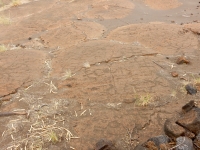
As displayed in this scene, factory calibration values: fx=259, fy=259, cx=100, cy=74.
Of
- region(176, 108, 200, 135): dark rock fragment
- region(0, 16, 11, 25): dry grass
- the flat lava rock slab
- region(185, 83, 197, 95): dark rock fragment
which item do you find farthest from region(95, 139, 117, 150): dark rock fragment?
region(0, 16, 11, 25): dry grass

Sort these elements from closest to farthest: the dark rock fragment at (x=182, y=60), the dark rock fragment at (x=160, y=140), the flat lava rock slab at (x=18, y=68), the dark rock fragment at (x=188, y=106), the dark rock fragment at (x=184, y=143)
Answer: the dark rock fragment at (x=184, y=143), the dark rock fragment at (x=160, y=140), the dark rock fragment at (x=188, y=106), the flat lava rock slab at (x=18, y=68), the dark rock fragment at (x=182, y=60)

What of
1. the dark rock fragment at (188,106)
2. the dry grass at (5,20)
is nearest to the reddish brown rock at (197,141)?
the dark rock fragment at (188,106)

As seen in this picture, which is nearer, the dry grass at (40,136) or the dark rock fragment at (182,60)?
the dry grass at (40,136)

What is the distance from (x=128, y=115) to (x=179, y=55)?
1.49 m

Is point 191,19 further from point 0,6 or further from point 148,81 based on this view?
point 0,6

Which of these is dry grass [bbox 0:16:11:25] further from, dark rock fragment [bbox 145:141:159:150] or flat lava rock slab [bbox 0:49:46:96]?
dark rock fragment [bbox 145:141:159:150]

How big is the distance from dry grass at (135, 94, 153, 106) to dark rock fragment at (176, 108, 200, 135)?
52 cm

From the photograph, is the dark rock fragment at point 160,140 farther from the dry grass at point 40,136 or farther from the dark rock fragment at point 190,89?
the dark rock fragment at point 190,89

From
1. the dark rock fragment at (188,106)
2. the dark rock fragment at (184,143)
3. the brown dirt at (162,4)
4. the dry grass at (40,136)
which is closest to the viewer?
the dark rock fragment at (184,143)

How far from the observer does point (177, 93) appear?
9.24ft

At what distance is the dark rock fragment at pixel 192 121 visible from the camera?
2.07 metres

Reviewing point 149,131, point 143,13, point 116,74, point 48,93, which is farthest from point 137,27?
point 149,131

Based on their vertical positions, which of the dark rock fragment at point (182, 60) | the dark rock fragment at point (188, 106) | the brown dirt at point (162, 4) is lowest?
the brown dirt at point (162, 4)

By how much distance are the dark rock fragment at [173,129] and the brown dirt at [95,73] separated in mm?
167
